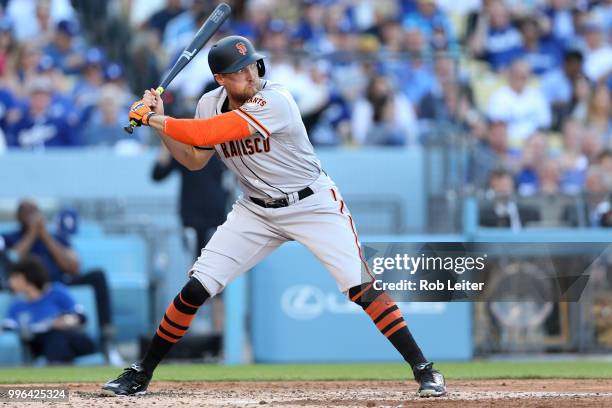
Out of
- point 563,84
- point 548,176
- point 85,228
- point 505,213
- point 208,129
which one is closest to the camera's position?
point 208,129

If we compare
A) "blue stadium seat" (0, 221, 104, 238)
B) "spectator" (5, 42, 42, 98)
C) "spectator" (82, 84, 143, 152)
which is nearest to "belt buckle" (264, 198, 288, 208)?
"blue stadium seat" (0, 221, 104, 238)

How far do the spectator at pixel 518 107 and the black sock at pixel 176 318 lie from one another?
7.50m

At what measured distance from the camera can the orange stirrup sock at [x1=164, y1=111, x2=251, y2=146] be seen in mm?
6156

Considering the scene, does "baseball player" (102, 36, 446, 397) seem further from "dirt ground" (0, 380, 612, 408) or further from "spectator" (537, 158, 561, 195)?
"spectator" (537, 158, 561, 195)

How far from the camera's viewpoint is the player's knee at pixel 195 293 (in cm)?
641

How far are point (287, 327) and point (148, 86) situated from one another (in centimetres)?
390

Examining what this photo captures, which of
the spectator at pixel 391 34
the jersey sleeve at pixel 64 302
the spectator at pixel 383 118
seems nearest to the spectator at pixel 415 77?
the spectator at pixel 383 118

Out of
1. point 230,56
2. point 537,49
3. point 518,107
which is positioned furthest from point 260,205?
point 537,49

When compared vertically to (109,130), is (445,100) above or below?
above

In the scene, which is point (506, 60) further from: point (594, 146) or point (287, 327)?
point (287, 327)

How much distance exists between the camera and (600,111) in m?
13.4

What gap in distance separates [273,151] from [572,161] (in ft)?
21.5

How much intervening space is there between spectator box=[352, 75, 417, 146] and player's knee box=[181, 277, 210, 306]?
6291mm

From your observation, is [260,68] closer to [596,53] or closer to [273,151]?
[273,151]
